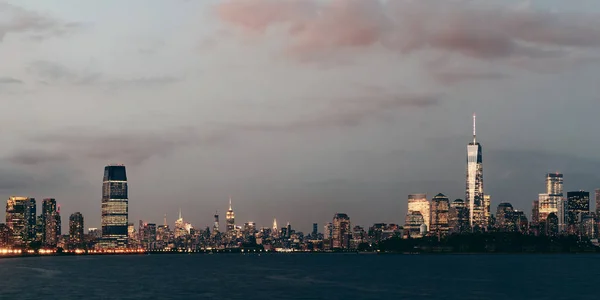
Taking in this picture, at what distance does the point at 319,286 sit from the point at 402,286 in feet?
68.0

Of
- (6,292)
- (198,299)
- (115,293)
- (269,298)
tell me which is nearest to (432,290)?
(269,298)

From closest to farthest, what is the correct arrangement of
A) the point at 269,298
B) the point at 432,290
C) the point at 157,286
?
the point at 269,298
the point at 432,290
the point at 157,286

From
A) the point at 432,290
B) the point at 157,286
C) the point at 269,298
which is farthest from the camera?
the point at 157,286

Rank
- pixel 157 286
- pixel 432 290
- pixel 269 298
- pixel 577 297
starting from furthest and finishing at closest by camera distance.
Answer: pixel 157 286 → pixel 432 290 → pixel 577 297 → pixel 269 298

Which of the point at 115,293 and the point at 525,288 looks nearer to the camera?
the point at 115,293

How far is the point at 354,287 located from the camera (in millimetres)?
188750

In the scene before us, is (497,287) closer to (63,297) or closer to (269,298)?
(269,298)

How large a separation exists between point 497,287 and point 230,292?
2570 inches

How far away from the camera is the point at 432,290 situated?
179375 mm

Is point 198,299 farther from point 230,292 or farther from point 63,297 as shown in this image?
point 63,297

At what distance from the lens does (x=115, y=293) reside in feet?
552

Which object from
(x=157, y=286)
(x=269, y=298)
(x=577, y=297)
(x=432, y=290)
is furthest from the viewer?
(x=157, y=286)

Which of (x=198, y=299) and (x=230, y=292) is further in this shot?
(x=230, y=292)

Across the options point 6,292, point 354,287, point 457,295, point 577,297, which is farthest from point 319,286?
point 6,292
